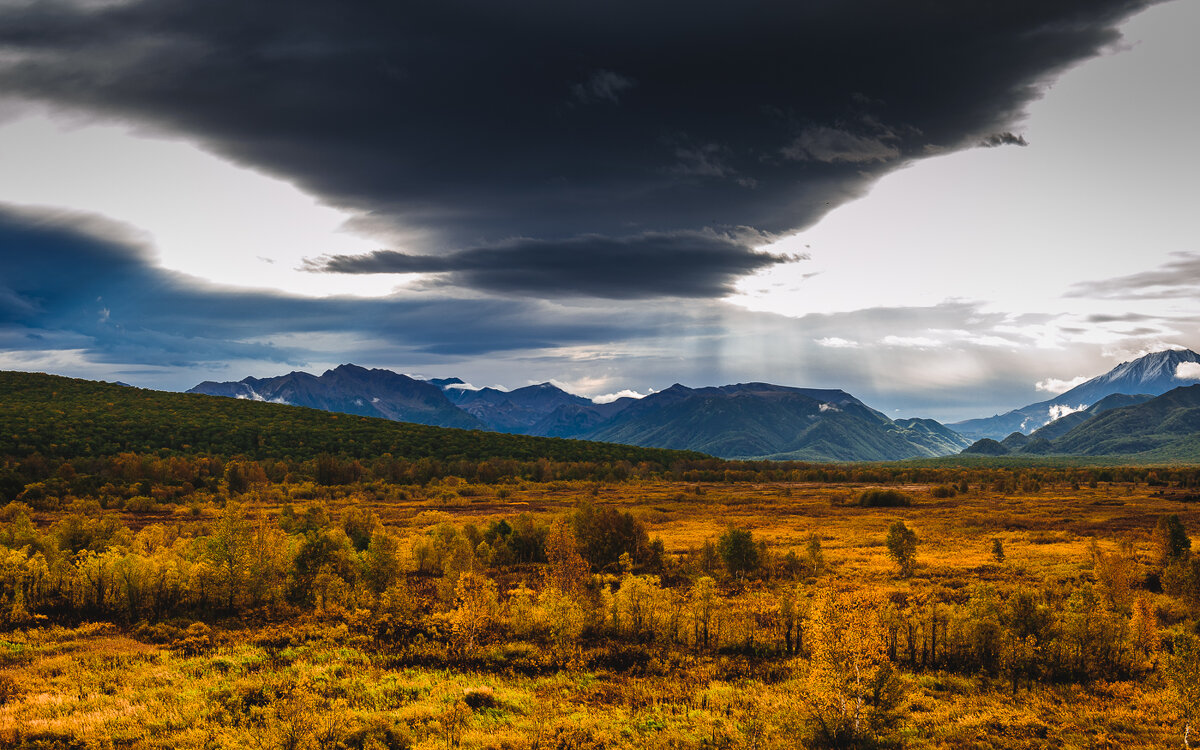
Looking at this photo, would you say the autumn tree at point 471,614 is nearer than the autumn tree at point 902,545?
Yes

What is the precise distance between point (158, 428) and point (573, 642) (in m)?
156

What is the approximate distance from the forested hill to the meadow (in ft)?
290

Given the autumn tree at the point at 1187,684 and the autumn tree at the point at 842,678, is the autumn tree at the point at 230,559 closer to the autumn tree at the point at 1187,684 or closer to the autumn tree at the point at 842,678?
the autumn tree at the point at 842,678

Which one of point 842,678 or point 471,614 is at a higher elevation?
point 842,678

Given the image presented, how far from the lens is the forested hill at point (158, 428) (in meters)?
131

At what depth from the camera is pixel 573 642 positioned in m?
39.2

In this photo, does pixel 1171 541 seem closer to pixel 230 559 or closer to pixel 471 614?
pixel 471 614

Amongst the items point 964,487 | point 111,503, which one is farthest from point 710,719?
point 964,487

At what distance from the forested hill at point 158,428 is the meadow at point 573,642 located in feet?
290

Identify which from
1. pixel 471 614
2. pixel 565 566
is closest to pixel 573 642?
pixel 471 614

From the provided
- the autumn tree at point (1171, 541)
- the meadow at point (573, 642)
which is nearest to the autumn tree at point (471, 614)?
the meadow at point (573, 642)

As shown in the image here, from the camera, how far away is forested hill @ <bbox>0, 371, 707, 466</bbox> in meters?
131

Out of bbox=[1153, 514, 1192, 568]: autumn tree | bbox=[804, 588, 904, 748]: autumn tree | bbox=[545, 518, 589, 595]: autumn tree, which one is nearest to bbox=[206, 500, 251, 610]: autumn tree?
bbox=[545, 518, 589, 595]: autumn tree

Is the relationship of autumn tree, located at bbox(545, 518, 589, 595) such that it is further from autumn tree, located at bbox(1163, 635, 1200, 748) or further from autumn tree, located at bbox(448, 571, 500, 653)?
autumn tree, located at bbox(1163, 635, 1200, 748)
